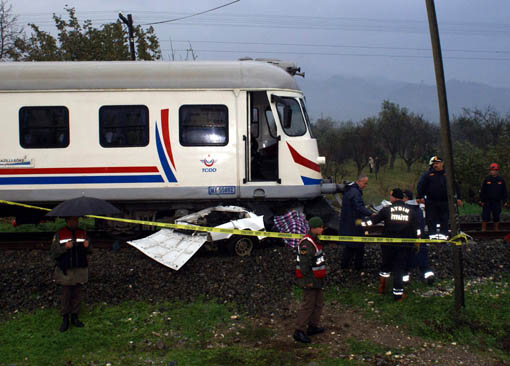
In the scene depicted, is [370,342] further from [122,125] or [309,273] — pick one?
[122,125]

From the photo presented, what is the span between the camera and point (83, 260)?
5.67 metres

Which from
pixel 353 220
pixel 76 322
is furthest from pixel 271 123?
pixel 76 322

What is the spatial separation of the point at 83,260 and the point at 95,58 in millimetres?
17451

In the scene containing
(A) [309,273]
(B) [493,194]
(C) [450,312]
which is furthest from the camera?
(B) [493,194]

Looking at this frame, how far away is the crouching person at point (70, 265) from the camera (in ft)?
18.2

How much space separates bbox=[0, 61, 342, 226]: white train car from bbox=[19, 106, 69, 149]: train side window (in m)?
0.02

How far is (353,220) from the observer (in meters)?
7.42

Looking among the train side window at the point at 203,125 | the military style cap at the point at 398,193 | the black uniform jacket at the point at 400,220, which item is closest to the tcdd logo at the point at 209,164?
the train side window at the point at 203,125

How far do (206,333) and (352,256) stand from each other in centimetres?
307

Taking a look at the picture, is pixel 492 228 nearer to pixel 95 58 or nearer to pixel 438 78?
pixel 438 78

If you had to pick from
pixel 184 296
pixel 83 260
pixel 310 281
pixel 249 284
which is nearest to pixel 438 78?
pixel 310 281

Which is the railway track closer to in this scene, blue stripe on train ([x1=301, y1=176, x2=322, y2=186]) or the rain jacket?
blue stripe on train ([x1=301, y1=176, x2=322, y2=186])

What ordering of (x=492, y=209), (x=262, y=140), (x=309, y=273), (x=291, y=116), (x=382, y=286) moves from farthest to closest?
(x=492, y=209) < (x=262, y=140) < (x=291, y=116) < (x=382, y=286) < (x=309, y=273)

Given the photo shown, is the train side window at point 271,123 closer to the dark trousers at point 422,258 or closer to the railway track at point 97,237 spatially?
the railway track at point 97,237
